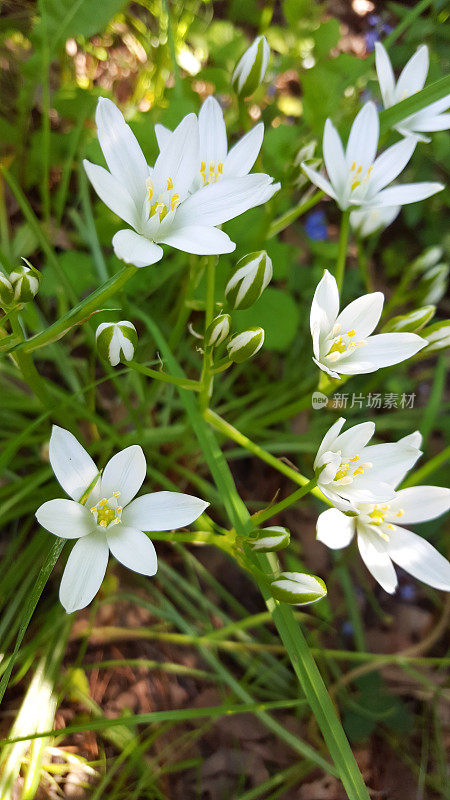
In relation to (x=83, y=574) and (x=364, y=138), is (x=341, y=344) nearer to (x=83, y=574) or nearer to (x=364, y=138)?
(x=364, y=138)

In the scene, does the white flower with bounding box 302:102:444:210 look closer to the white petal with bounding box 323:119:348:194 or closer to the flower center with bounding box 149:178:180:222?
the white petal with bounding box 323:119:348:194

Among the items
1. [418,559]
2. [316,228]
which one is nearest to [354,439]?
[418,559]

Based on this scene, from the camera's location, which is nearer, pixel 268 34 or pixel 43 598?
pixel 43 598

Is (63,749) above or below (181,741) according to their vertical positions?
above

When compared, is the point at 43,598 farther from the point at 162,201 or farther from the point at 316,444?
the point at 162,201

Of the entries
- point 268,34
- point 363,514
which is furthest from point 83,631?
point 268,34
